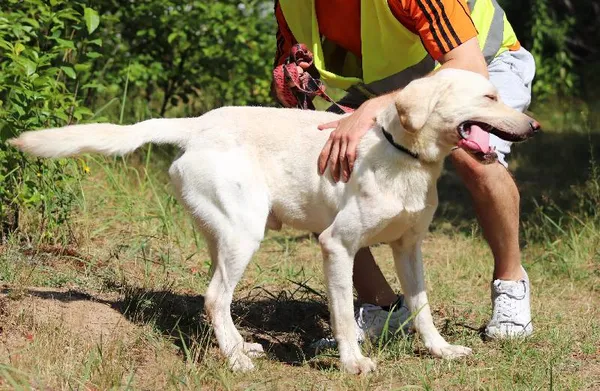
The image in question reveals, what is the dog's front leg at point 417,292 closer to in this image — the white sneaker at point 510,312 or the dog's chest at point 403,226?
the dog's chest at point 403,226

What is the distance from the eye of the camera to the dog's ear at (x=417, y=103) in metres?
3.54

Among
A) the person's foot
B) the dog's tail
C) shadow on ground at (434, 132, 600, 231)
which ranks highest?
the dog's tail

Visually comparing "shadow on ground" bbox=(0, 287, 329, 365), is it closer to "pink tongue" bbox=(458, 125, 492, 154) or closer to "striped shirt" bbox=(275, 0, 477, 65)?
"pink tongue" bbox=(458, 125, 492, 154)

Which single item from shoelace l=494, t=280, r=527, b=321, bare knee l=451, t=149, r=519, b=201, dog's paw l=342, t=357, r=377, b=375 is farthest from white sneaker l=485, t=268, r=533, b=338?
dog's paw l=342, t=357, r=377, b=375

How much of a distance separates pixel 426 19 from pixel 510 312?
1337 millimetres

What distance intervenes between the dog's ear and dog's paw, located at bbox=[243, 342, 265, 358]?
3.79ft

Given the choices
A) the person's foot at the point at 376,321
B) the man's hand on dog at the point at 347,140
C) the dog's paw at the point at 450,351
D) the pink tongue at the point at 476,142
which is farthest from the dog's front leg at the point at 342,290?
the pink tongue at the point at 476,142

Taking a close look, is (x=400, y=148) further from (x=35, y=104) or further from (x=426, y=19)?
(x=35, y=104)

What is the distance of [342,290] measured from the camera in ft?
12.4

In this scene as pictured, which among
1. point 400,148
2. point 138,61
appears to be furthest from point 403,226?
point 138,61

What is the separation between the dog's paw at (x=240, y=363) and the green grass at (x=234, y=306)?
0.18 ft

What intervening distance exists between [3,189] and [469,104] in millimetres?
2424

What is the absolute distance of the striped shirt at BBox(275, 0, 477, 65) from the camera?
3.85 metres

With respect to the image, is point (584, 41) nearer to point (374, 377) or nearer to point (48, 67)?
point (48, 67)
